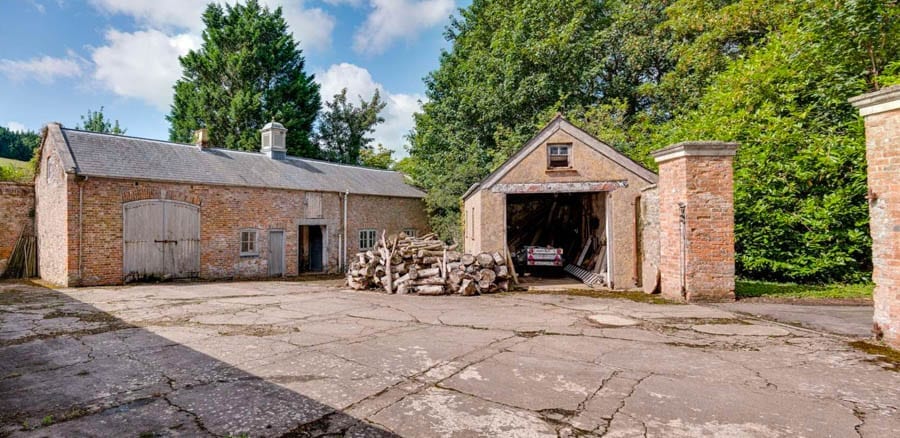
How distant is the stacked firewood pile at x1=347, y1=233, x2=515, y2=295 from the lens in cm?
1199

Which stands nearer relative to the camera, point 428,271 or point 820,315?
point 820,315

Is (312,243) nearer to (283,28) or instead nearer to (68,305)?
(68,305)

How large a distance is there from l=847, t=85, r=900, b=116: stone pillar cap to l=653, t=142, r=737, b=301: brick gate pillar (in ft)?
11.4

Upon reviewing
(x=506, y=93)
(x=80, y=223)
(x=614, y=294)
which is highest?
(x=506, y=93)

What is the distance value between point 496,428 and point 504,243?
31.0 feet

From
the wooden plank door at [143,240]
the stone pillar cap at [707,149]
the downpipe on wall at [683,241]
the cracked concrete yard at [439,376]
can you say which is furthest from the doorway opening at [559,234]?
the wooden plank door at [143,240]

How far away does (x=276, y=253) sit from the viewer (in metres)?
18.5

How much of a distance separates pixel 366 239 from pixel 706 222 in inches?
633

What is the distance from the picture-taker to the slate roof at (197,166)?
14930mm

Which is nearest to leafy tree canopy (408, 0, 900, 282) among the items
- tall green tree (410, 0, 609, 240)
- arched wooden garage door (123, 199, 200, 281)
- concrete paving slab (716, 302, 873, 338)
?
tall green tree (410, 0, 609, 240)

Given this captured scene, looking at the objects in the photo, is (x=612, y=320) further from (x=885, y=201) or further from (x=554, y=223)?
(x=554, y=223)

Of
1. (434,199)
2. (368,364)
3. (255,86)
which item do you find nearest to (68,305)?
(368,364)

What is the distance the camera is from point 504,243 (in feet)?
42.1

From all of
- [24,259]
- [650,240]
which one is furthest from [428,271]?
[24,259]
